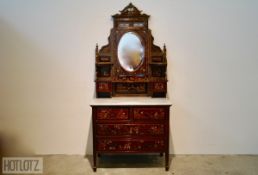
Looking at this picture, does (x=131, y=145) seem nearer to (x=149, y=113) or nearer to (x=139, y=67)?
(x=149, y=113)

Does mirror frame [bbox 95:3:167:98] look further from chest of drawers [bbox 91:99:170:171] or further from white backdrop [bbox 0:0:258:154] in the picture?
chest of drawers [bbox 91:99:170:171]

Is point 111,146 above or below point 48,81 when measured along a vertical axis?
below

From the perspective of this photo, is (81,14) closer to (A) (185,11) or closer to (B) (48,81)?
(B) (48,81)

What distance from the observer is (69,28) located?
318 cm

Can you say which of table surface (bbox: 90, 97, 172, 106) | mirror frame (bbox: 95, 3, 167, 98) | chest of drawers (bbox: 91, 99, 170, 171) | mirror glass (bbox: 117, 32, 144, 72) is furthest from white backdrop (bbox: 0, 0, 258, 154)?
chest of drawers (bbox: 91, 99, 170, 171)

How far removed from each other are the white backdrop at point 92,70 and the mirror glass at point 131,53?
0.25 m

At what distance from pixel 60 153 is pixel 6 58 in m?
1.37

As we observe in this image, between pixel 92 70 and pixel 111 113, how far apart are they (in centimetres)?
74

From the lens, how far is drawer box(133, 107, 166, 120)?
2.74m

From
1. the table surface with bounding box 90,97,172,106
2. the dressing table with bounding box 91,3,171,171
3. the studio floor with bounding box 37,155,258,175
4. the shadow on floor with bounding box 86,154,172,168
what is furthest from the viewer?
the dressing table with bounding box 91,3,171,171

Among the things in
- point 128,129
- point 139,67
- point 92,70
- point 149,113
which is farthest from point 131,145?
point 92,70

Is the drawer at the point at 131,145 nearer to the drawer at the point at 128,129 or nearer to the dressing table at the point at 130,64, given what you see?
the drawer at the point at 128,129

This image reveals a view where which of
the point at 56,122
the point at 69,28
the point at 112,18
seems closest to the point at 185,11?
the point at 112,18

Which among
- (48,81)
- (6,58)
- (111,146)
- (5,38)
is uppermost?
(5,38)
